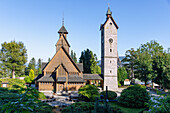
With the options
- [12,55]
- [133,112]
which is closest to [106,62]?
[133,112]

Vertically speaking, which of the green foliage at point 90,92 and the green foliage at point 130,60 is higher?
the green foliage at point 130,60

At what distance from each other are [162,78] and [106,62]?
38.3 ft

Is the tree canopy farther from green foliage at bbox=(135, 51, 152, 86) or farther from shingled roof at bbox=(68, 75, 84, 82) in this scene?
shingled roof at bbox=(68, 75, 84, 82)

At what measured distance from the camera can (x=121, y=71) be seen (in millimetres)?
38812

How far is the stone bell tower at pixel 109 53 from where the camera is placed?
3047cm

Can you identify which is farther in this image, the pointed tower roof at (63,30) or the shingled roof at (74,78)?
the pointed tower roof at (63,30)

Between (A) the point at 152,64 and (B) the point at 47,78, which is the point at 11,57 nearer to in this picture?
(B) the point at 47,78

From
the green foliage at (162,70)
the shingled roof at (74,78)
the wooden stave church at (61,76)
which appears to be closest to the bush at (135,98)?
the green foliage at (162,70)

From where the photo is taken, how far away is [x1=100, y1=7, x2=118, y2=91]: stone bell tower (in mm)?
30469

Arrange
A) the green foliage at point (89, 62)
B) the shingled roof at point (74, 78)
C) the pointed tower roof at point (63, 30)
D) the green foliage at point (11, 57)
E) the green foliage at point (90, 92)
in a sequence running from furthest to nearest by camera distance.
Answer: the green foliage at point (89, 62), the green foliage at point (11, 57), the pointed tower roof at point (63, 30), the shingled roof at point (74, 78), the green foliage at point (90, 92)

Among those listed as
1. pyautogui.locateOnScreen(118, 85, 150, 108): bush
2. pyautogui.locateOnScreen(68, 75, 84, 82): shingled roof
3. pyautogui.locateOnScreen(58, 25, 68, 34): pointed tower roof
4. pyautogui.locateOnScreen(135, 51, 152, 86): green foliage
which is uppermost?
pyautogui.locateOnScreen(58, 25, 68, 34): pointed tower roof

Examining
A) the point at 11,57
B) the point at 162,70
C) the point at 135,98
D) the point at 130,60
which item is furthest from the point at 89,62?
the point at 135,98

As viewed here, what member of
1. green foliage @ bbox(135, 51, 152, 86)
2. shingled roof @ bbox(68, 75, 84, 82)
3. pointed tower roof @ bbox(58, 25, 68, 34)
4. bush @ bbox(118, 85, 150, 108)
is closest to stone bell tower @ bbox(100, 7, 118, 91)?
shingled roof @ bbox(68, 75, 84, 82)

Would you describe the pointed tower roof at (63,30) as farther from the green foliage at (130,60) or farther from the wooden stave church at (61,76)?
the green foliage at (130,60)
